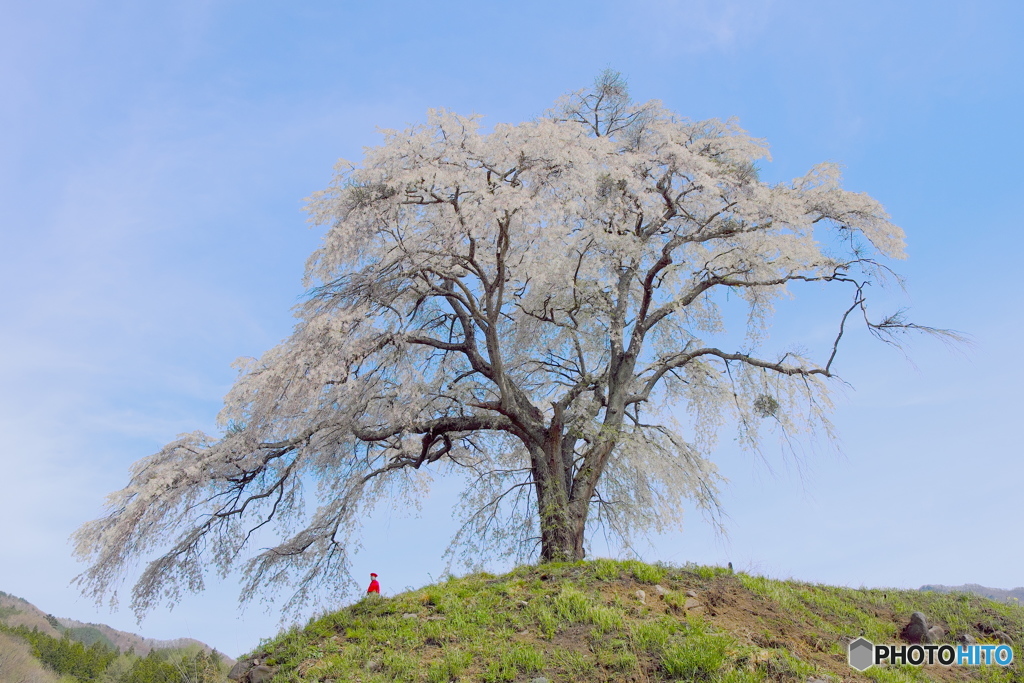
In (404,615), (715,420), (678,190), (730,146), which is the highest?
(730,146)

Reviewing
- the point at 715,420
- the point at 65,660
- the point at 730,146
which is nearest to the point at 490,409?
the point at 715,420

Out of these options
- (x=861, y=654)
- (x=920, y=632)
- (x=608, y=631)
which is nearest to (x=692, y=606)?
(x=608, y=631)

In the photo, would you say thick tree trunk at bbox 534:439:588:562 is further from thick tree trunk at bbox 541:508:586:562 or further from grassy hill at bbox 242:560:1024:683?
grassy hill at bbox 242:560:1024:683

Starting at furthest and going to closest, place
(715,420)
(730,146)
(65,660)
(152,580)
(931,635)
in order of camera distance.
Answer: (65,660)
(715,420)
(730,146)
(152,580)
(931,635)

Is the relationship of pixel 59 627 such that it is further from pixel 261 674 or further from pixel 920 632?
pixel 920 632

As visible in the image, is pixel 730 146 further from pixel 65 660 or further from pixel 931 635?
pixel 65 660

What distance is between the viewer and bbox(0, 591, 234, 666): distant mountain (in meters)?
41.6

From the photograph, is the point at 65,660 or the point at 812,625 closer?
the point at 812,625

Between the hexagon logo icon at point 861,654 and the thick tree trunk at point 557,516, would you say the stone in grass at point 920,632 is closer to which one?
the hexagon logo icon at point 861,654

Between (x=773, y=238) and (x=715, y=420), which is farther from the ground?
(x=773, y=238)

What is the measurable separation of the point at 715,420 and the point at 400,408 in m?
7.09

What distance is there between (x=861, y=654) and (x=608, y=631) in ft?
11.2

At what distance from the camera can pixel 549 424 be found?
1277cm

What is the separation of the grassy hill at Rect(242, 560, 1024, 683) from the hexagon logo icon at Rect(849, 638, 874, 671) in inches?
6.1
